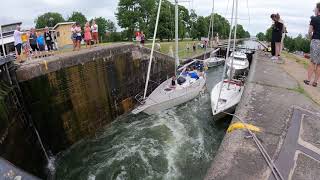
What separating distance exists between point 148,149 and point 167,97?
428 centimetres

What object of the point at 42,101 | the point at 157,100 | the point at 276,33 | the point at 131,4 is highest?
the point at 131,4

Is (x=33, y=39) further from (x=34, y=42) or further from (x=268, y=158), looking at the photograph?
(x=268, y=158)

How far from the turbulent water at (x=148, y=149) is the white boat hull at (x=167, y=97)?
0.56m

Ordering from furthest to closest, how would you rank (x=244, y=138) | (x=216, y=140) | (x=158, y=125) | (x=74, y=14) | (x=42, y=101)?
(x=74, y=14) < (x=158, y=125) < (x=216, y=140) < (x=42, y=101) < (x=244, y=138)

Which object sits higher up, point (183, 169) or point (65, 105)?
point (65, 105)

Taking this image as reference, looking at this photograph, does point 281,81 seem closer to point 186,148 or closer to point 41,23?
point 186,148

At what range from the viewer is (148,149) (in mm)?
11242

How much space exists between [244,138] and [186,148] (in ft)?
21.8

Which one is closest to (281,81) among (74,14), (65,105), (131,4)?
(65,105)

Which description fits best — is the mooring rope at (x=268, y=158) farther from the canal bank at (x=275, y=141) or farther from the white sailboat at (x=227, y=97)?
the white sailboat at (x=227, y=97)

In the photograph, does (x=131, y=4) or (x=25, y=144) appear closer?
(x=25, y=144)

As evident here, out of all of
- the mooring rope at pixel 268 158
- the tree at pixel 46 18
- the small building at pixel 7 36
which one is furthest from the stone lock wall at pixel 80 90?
the tree at pixel 46 18

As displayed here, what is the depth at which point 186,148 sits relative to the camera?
11297 millimetres

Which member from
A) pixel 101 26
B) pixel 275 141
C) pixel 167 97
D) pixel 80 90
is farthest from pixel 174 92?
pixel 101 26
